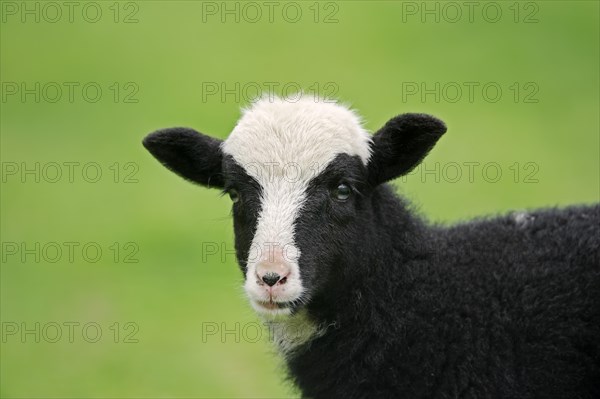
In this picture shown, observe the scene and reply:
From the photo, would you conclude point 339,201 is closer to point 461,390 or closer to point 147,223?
point 461,390

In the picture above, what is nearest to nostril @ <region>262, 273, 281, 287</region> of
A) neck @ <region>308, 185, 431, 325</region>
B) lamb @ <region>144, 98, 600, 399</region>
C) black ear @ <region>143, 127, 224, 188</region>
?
lamb @ <region>144, 98, 600, 399</region>

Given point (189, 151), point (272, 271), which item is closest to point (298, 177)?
point (272, 271)

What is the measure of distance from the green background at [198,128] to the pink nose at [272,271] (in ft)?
5.65

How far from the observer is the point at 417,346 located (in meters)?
8.50

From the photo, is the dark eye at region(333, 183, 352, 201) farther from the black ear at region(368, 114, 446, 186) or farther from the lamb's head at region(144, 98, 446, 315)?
the black ear at region(368, 114, 446, 186)

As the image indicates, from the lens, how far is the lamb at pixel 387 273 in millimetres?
8328

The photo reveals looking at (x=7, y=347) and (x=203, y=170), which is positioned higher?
(x=203, y=170)

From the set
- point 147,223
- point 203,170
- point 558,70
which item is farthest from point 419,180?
point 203,170

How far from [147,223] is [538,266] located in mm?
13694

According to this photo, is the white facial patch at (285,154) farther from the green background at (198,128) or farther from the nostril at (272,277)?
the green background at (198,128)

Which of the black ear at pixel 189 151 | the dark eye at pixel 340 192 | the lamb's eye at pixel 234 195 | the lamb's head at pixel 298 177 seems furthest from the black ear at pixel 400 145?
the black ear at pixel 189 151

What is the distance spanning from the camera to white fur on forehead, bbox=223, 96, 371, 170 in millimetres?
8492

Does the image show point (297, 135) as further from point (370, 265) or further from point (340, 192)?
point (370, 265)

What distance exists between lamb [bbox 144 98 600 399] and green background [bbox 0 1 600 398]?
2.85 feet
